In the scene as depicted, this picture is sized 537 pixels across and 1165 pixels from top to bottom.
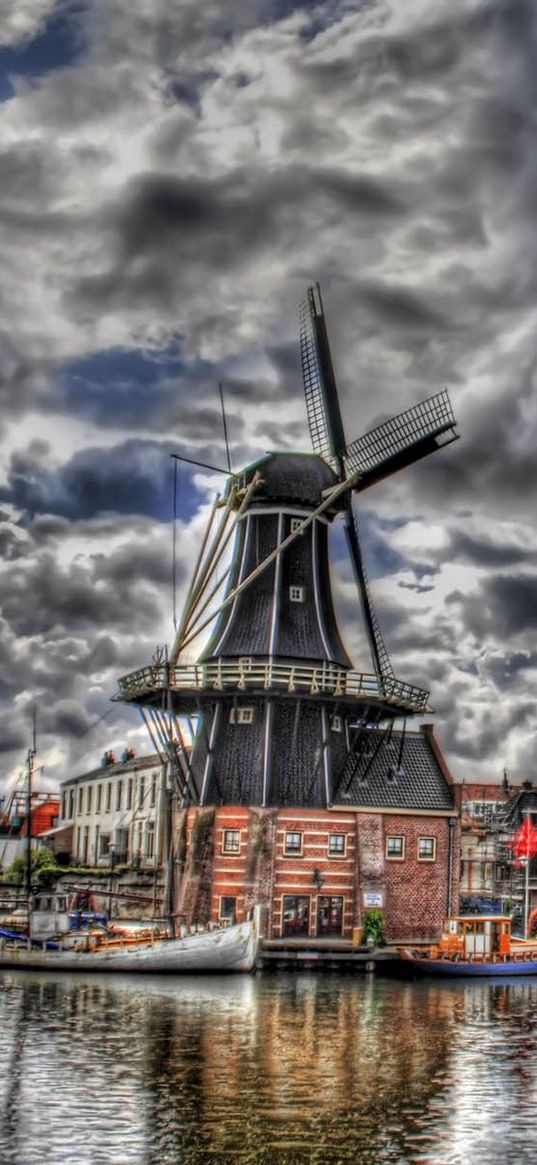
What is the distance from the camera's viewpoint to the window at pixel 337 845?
54188 millimetres

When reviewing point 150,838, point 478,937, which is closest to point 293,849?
point 478,937

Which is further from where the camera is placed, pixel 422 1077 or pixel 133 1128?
pixel 422 1077

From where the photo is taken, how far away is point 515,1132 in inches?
842

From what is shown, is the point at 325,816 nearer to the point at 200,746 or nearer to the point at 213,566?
the point at 200,746

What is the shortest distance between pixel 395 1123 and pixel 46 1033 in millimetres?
10903

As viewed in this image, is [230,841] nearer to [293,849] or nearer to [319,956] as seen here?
[293,849]

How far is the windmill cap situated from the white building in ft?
53.0

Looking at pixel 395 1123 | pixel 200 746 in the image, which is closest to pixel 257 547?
pixel 200 746

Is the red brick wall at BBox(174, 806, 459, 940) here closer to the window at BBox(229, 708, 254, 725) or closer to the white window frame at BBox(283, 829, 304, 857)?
the white window frame at BBox(283, 829, 304, 857)

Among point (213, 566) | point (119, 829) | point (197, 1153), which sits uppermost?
point (213, 566)

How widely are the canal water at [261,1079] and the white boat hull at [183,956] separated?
4779 millimetres

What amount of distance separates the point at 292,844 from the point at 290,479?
14.9 m

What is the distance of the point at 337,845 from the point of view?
5434cm

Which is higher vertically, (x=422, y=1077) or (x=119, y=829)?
(x=119, y=829)
